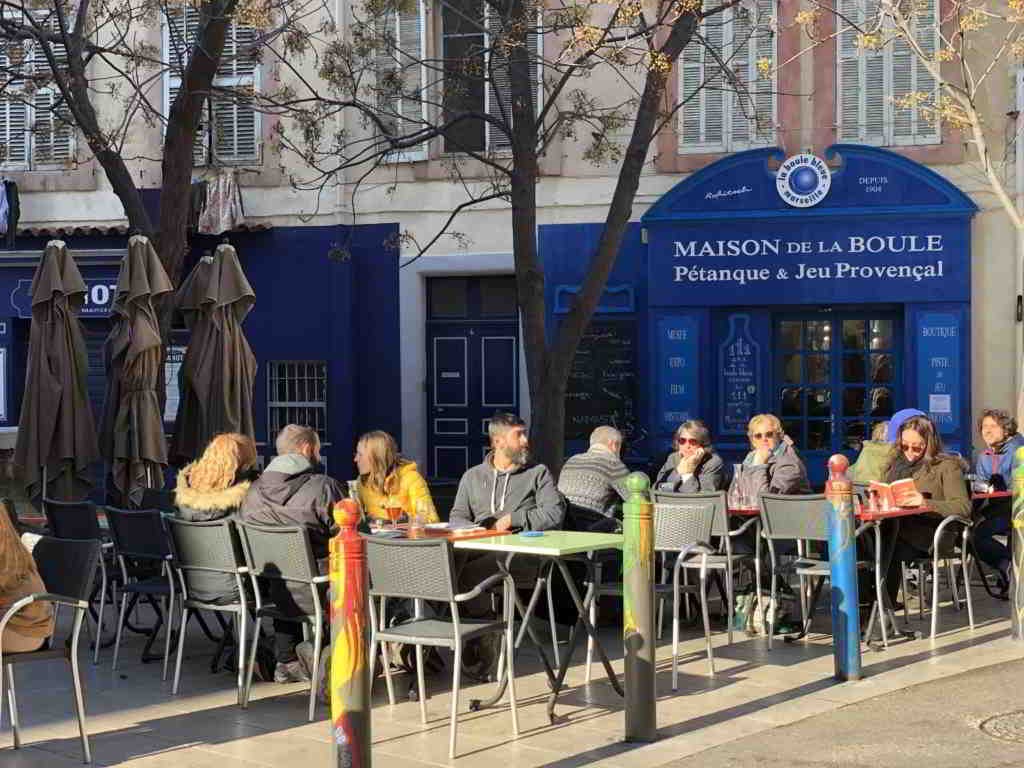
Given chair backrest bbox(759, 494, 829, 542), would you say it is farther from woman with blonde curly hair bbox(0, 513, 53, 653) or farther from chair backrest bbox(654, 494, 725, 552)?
woman with blonde curly hair bbox(0, 513, 53, 653)

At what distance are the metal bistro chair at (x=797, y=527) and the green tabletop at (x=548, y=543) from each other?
5.85 feet

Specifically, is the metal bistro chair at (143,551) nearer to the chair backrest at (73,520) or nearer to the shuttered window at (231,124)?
the chair backrest at (73,520)

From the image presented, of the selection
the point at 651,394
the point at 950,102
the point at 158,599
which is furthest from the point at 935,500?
the point at 651,394

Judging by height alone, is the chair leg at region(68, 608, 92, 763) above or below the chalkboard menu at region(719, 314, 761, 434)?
below

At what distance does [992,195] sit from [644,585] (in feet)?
36.3

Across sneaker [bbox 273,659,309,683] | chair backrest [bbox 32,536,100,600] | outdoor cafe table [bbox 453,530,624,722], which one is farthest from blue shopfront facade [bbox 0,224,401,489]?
chair backrest [bbox 32,536,100,600]

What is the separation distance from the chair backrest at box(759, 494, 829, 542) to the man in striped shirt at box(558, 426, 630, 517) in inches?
34.2

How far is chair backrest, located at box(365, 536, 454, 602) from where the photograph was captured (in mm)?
6953

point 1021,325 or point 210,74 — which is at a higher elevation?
point 210,74

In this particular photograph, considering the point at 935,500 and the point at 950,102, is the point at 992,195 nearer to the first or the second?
the point at 950,102

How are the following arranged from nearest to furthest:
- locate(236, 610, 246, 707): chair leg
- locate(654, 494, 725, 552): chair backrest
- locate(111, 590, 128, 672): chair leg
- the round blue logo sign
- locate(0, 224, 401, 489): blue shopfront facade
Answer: locate(236, 610, 246, 707): chair leg, locate(111, 590, 128, 672): chair leg, locate(654, 494, 725, 552): chair backrest, the round blue logo sign, locate(0, 224, 401, 489): blue shopfront facade

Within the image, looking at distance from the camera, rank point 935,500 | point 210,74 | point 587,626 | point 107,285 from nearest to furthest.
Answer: point 587,626 → point 935,500 → point 210,74 → point 107,285

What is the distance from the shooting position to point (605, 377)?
17516 millimetres

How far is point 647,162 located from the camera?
1731 cm
